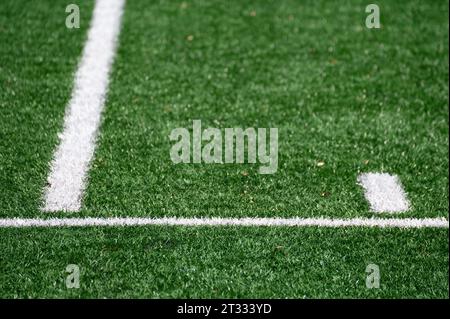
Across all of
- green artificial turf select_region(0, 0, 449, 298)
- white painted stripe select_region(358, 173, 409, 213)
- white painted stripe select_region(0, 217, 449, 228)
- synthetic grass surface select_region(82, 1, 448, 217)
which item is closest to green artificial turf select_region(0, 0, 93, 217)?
green artificial turf select_region(0, 0, 449, 298)

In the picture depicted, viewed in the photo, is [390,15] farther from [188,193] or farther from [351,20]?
[188,193]

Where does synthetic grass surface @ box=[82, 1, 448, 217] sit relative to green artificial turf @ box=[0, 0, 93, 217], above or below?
below

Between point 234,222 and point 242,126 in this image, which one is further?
point 242,126

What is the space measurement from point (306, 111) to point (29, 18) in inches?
105

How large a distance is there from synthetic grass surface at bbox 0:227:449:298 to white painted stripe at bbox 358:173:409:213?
0.80 feet

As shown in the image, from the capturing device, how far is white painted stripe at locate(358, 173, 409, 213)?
452cm

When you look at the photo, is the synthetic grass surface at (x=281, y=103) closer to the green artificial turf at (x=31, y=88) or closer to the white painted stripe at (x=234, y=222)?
the white painted stripe at (x=234, y=222)

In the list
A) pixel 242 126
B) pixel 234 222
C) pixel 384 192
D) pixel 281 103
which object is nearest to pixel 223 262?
pixel 234 222

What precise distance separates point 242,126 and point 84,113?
1.20 m

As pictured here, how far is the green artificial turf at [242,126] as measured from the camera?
397cm

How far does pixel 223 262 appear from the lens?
13.2ft

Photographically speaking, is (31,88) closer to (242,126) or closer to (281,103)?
(242,126)

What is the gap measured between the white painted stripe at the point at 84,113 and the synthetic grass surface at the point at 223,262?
0.41 metres

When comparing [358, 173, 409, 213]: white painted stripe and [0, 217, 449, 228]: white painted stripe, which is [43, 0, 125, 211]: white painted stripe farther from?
[358, 173, 409, 213]: white painted stripe
